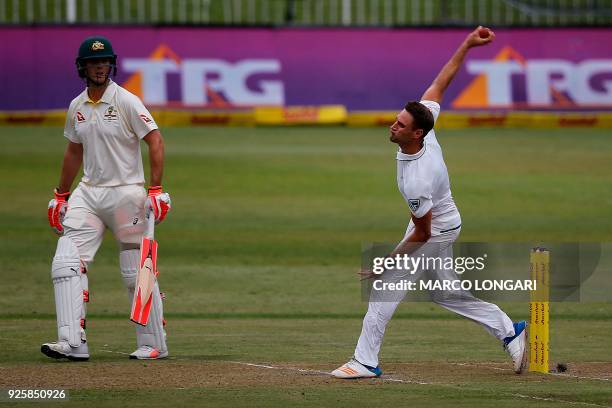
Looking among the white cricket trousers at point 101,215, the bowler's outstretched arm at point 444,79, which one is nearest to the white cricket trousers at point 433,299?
the bowler's outstretched arm at point 444,79

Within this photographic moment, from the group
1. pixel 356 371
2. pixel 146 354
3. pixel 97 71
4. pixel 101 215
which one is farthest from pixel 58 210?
pixel 356 371

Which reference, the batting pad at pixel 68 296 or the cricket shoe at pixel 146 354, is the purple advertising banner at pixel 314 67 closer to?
the cricket shoe at pixel 146 354

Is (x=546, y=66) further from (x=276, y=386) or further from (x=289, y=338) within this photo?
(x=276, y=386)

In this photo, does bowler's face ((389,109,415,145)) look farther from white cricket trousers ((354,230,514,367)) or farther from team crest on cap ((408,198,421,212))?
white cricket trousers ((354,230,514,367))

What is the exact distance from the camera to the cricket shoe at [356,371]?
9047 millimetres

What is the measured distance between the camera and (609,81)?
2666cm

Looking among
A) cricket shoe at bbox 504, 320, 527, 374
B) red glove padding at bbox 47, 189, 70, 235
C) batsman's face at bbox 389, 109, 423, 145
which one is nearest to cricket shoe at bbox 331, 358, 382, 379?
cricket shoe at bbox 504, 320, 527, 374

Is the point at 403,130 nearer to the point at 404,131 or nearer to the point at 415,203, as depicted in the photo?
the point at 404,131

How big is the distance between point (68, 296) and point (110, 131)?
121 cm

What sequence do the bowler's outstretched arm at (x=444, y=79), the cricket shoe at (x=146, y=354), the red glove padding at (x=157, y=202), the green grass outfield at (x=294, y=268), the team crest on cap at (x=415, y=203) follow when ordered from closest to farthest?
the team crest on cap at (x=415, y=203)
the green grass outfield at (x=294, y=268)
the bowler's outstretched arm at (x=444, y=79)
the red glove padding at (x=157, y=202)
the cricket shoe at (x=146, y=354)

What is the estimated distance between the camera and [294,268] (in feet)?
48.5

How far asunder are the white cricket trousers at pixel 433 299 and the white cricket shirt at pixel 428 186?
0.40 feet

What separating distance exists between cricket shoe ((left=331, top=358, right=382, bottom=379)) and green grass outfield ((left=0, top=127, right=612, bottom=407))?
0.37 feet

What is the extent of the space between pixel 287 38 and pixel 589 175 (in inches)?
298
